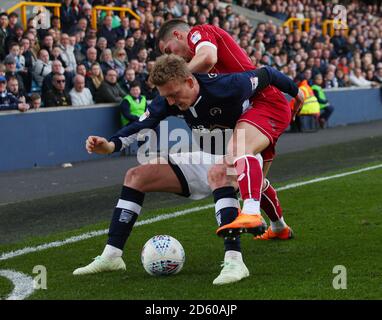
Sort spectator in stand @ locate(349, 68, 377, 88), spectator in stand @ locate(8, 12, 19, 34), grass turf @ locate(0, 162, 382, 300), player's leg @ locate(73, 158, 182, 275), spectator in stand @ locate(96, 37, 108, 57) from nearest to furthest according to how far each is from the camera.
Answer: grass turf @ locate(0, 162, 382, 300)
player's leg @ locate(73, 158, 182, 275)
spectator in stand @ locate(8, 12, 19, 34)
spectator in stand @ locate(96, 37, 108, 57)
spectator in stand @ locate(349, 68, 377, 88)

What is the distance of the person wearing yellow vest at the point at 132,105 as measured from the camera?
17.0 m

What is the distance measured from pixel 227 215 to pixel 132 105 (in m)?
10.9

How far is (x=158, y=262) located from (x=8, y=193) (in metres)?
6.07

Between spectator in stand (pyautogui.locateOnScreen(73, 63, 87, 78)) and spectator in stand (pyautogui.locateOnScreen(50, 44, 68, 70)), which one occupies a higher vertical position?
spectator in stand (pyautogui.locateOnScreen(50, 44, 68, 70))

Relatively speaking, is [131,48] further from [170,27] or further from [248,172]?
[248,172]

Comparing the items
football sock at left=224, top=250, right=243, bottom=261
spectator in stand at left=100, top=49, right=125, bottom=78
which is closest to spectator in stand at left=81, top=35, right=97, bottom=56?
spectator in stand at left=100, top=49, right=125, bottom=78

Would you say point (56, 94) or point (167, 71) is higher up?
point (167, 71)

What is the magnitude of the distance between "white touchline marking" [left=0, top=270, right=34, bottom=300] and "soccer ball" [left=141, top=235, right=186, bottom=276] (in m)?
0.87

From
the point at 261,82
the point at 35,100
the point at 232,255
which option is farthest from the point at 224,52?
the point at 35,100

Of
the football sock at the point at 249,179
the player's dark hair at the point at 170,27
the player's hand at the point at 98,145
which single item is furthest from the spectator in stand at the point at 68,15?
the football sock at the point at 249,179

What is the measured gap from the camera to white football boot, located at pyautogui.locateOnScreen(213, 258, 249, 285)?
6152 millimetres

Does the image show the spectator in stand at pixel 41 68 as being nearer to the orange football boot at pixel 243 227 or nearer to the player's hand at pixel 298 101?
the player's hand at pixel 298 101

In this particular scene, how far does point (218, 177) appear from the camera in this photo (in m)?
6.53

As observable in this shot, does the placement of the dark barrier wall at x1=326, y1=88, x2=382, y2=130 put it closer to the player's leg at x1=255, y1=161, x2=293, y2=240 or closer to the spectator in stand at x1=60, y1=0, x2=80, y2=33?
the spectator in stand at x1=60, y1=0, x2=80, y2=33
